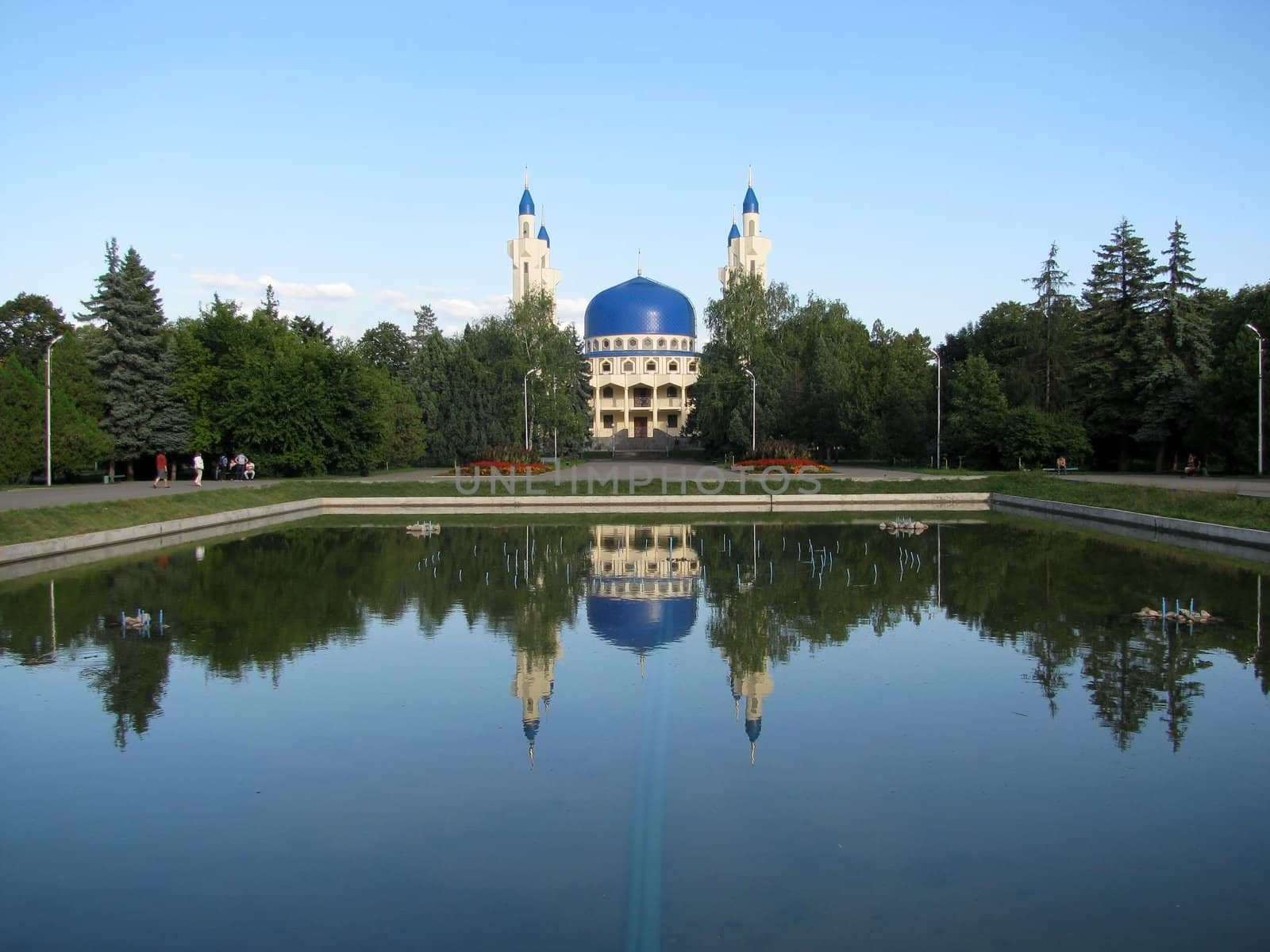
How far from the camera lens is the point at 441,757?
7.02 metres

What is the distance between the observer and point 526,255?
210 ft

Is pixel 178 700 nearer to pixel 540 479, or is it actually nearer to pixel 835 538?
pixel 835 538

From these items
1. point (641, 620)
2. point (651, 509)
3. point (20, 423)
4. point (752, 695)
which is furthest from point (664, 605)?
point (20, 423)

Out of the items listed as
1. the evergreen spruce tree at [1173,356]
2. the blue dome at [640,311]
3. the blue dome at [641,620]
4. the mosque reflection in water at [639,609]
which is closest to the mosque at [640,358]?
the blue dome at [640,311]

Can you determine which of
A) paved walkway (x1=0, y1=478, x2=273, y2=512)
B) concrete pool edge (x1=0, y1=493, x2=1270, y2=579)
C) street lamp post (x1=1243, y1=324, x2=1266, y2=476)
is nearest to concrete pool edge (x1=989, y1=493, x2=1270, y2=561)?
concrete pool edge (x1=0, y1=493, x2=1270, y2=579)

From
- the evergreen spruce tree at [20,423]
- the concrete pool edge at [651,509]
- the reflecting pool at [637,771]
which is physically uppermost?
the evergreen spruce tree at [20,423]

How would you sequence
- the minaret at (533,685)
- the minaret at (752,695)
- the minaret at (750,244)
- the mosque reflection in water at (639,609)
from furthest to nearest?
the minaret at (750,244) → the mosque reflection in water at (639,609) → the minaret at (533,685) → the minaret at (752,695)

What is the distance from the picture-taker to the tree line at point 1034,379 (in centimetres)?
3588

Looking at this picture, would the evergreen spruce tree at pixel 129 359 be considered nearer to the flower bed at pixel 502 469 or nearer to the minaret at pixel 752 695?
the flower bed at pixel 502 469

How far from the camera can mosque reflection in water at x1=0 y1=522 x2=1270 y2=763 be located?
913cm

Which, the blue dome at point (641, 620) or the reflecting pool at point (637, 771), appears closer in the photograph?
the reflecting pool at point (637, 771)

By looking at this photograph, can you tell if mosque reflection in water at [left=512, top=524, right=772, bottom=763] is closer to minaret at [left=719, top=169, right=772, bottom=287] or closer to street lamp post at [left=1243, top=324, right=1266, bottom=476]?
street lamp post at [left=1243, top=324, right=1266, bottom=476]

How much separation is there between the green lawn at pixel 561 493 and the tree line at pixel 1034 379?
26.2ft

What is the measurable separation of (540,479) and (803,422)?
17.0m
